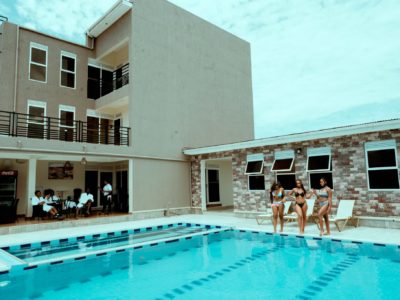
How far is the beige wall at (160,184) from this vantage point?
14789 millimetres

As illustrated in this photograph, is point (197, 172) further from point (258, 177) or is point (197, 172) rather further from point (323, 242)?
point (323, 242)

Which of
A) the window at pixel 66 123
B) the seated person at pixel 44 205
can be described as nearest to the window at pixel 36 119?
the window at pixel 66 123

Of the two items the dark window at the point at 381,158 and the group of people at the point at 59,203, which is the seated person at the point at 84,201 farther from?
the dark window at the point at 381,158

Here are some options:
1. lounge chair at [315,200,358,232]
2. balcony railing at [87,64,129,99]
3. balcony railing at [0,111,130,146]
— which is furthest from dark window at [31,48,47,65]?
lounge chair at [315,200,358,232]

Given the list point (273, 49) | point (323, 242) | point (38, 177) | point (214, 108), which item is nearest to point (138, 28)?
point (214, 108)

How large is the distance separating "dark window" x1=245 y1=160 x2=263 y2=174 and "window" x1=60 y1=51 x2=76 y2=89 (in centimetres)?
1041

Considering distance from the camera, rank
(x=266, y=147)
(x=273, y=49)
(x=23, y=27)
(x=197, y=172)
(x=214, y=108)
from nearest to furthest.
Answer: (x=266, y=147) → (x=23, y=27) → (x=197, y=172) → (x=214, y=108) → (x=273, y=49)

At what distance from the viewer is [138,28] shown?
15641 millimetres

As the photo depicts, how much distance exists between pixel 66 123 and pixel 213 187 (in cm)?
910

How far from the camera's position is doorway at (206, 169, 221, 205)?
1878cm

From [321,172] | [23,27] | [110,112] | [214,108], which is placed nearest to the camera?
[321,172]

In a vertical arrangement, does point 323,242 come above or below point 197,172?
below

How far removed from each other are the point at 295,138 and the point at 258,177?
8.41 ft

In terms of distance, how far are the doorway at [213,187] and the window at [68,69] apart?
30.2ft
